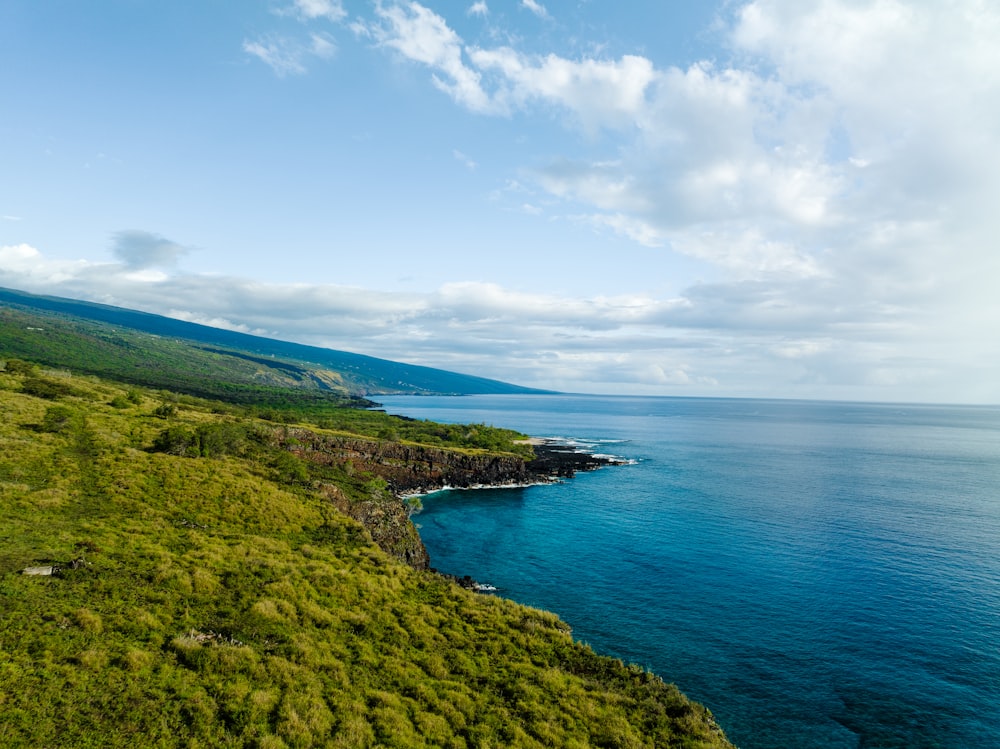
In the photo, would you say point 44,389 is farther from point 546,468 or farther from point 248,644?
point 546,468

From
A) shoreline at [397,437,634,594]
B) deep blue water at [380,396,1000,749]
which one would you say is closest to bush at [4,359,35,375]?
shoreline at [397,437,634,594]

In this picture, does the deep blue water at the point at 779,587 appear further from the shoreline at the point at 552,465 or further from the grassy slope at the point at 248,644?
the grassy slope at the point at 248,644

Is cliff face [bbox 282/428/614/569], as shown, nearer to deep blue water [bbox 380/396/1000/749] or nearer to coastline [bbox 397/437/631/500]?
coastline [bbox 397/437/631/500]

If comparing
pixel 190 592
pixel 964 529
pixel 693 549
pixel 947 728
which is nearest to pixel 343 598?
pixel 190 592

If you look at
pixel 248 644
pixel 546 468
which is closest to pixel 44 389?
pixel 248 644

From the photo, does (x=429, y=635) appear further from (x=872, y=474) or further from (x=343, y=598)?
(x=872, y=474)

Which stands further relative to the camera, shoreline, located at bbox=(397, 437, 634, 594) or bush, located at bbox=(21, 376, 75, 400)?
shoreline, located at bbox=(397, 437, 634, 594)
